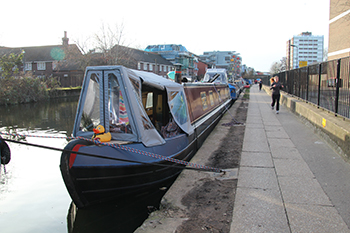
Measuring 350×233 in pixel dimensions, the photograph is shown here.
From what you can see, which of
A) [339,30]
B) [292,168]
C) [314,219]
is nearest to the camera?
[314,219]

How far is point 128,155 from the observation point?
4.63 m

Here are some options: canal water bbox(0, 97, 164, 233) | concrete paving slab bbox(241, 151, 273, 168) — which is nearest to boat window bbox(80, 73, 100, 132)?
canal water bbox(0, 97, 164, 233)

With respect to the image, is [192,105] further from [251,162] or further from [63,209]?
[63,209]

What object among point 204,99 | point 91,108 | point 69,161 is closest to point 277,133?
point 204,99

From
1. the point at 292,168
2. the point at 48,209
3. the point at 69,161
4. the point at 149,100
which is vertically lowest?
the point at 48,209

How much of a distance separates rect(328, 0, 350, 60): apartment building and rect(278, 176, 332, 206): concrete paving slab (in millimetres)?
31124

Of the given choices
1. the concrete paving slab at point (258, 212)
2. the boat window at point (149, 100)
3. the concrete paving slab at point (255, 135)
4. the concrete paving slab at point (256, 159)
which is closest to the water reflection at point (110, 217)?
the concrete paving slab at point (258, 212)

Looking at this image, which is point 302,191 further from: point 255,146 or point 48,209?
point 48,209

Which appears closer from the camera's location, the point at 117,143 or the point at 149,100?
the point at 117,143

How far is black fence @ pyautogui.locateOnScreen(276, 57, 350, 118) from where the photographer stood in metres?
7.25

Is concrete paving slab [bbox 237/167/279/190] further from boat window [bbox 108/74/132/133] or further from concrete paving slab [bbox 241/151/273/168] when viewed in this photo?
boat window [bbox 108/74/132/133]

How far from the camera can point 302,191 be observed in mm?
4332

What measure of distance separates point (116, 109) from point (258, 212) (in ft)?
10.2

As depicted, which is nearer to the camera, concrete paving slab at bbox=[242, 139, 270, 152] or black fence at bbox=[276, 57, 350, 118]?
concrete paving slab at bbox=[242, 139, 270, 152]
